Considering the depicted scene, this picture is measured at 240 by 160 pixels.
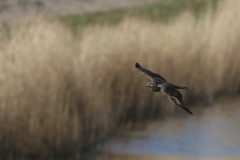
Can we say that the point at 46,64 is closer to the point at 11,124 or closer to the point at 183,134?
the point at 11,124

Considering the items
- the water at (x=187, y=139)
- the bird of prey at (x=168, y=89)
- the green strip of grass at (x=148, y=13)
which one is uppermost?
the green strip of grass at (x=148, y=13)

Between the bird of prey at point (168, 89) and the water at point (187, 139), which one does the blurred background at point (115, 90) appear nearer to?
the water at point (187, 139)

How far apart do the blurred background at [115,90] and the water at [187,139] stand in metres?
0.03

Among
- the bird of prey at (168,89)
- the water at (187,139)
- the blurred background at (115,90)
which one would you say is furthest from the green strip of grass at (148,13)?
the bird of prey at (168,89)

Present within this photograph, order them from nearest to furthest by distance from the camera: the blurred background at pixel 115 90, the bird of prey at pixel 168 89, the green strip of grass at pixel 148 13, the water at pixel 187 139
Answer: the bird of prey at pixel 168 89 → the blurred background at pixel 115 90 → the water at pixel 187 139 → the green strip of grass at pixel 148 13

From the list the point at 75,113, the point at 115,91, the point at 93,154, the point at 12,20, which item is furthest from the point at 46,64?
the point at 12,20

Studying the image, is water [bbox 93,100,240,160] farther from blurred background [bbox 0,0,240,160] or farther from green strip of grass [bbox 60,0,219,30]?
green strip of grass [bbox 60,0,219,30]

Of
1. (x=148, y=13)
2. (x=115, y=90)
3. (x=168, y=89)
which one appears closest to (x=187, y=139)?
(x=115, y=90)

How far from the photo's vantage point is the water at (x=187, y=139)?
46.3 ft

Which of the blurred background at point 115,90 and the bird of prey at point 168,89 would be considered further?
the blurred background at point 115,90

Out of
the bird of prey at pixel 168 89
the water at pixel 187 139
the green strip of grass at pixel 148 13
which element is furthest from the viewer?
the green strip of grass at pixel 148 13

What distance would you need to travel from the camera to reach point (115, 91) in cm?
1173

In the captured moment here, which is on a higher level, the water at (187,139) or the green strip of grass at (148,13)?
the green strip of grass at (148,13)

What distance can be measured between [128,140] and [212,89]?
2.49 meters
